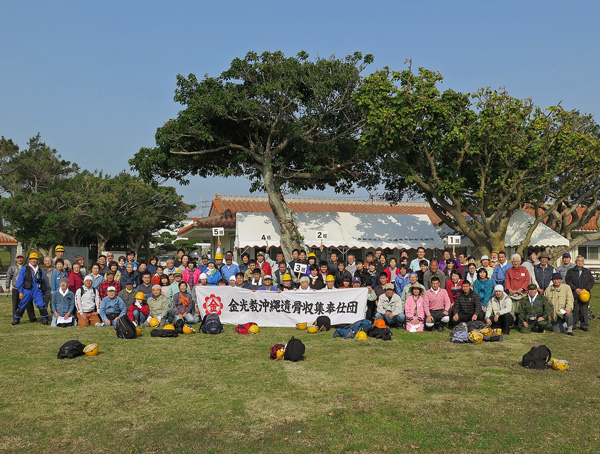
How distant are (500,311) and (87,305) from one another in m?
9.60

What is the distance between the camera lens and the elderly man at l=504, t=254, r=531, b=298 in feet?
39.8

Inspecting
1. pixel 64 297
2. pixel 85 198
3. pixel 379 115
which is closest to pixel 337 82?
pixel 379 115

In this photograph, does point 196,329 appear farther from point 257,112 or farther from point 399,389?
point 257,112

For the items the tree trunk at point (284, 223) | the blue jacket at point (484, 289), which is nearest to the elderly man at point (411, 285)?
the blue jacket at point (484, 289)

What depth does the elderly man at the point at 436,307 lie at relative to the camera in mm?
11695

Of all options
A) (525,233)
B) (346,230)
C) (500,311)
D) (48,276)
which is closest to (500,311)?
(500,311)

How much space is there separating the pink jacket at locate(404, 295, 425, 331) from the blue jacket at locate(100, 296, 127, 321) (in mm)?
6659

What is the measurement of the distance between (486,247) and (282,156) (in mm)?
9557

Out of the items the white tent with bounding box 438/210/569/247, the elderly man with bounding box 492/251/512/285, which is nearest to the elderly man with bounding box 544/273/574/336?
the elderly man with bounding box 492/251/512/285

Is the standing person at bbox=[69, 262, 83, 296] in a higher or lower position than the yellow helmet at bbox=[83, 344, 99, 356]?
higher

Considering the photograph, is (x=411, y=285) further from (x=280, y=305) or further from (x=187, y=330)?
(x=187, y=330)

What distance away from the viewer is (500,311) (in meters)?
11.2

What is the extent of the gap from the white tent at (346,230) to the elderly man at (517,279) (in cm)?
1047

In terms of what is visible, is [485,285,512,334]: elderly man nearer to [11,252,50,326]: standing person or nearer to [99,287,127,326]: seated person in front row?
[99,287,127,326]: seated person in front row
